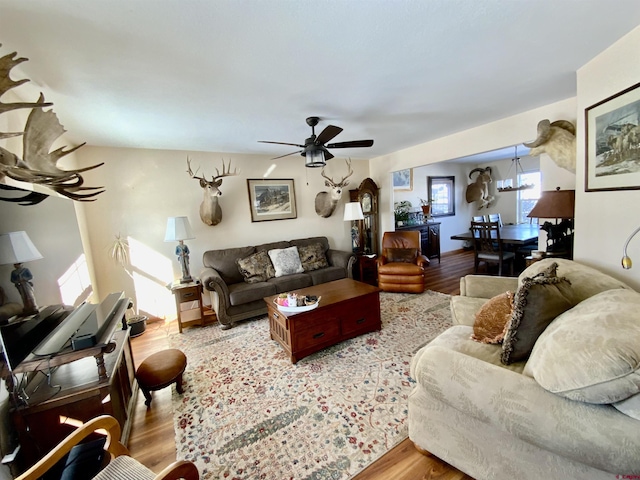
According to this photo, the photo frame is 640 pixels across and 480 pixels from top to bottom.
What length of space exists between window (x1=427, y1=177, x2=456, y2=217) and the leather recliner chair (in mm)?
2818

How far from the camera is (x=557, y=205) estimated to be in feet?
7.67

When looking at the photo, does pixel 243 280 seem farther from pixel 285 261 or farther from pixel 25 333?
pixel 25 333

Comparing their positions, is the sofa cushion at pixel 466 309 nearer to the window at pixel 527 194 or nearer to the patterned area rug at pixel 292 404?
the patterned area rug at pixel 292 404

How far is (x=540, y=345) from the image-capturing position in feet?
3.88

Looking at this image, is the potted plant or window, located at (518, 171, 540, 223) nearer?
the potted plant

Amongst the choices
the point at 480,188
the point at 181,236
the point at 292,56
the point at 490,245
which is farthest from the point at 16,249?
the point at 480,188

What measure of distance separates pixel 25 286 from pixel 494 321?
2.70 m

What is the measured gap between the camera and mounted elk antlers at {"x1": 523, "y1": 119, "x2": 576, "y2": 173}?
2359 mm

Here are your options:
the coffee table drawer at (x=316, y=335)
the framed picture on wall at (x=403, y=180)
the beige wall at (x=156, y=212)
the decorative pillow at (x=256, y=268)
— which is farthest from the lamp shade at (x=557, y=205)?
the framed picture on wall at (x=403, y=180)

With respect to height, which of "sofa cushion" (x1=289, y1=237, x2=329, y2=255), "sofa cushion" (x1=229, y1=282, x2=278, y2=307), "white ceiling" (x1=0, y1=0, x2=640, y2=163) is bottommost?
"sofa cushion" (x1=229, y1=282, x2=278, y2=307)

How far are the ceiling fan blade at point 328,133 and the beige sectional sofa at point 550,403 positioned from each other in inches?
72.7

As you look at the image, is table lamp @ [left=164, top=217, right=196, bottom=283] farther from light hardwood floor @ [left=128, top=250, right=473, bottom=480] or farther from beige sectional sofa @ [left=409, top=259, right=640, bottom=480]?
beige sectional sofa @ [left=409, top=259, right=640, bottom=480]

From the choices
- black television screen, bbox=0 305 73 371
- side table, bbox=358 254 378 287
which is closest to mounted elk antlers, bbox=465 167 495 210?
side table, bbox=358 254 378 287

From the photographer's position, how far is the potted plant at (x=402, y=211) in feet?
19.5
